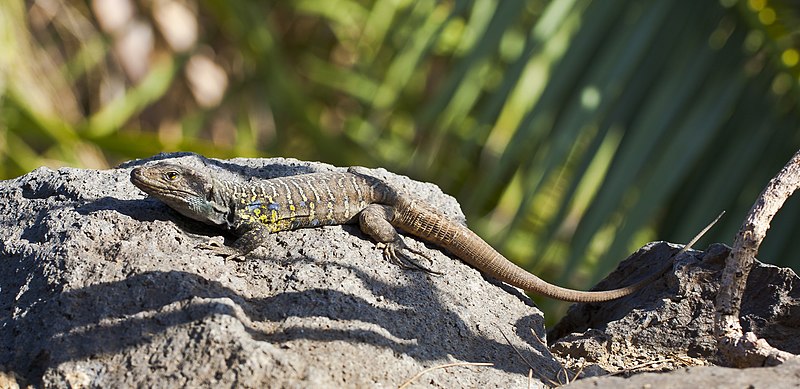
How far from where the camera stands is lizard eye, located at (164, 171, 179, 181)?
374 centimetres

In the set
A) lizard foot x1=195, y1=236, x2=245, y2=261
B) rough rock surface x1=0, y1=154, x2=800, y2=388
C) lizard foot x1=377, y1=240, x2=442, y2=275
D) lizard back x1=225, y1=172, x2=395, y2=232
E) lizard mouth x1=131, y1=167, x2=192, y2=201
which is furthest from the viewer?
lizard back x1=225, y1=172, x2=395, y2=232

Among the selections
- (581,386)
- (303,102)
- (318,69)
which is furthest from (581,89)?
(318,69)

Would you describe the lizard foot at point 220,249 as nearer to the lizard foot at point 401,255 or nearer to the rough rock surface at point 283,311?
the rough rock surface at point 283,311

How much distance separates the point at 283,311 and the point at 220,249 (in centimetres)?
48

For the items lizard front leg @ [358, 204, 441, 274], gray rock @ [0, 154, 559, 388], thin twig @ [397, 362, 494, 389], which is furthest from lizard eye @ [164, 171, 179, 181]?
thin twig @ [397, 362, 494, 389]

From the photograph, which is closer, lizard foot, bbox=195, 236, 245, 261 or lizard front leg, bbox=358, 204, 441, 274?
lizard foot, bbox=195, 236, 245, 261

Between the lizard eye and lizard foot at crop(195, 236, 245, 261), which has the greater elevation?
the lizard eye

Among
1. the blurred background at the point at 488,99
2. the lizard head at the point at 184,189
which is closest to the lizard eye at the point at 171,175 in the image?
the lizard head at the point at 184,189

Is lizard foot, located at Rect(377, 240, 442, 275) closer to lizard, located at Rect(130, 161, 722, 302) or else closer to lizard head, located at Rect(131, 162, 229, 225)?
lizard, located at Rect(130, 161, 722, 302)

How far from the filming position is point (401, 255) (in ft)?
12.8

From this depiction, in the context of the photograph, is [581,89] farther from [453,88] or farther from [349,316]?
[349,316]

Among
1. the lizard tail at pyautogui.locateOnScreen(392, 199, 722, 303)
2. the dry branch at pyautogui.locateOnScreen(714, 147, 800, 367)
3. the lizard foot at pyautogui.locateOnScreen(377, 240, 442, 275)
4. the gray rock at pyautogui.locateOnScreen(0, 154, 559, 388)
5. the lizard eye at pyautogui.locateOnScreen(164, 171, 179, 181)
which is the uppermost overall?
the dry branch at pyautogui.locateOnScreen(714, 147, 800, 367)

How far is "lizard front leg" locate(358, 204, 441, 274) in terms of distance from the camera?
387cm

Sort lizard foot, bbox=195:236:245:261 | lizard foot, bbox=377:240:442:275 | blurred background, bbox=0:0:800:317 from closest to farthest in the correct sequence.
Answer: lizard foot, bbox=195:236:245:261 < lizard foot, bbox=377:240:442:275 < blurred background, bbox=0:0:800:317
